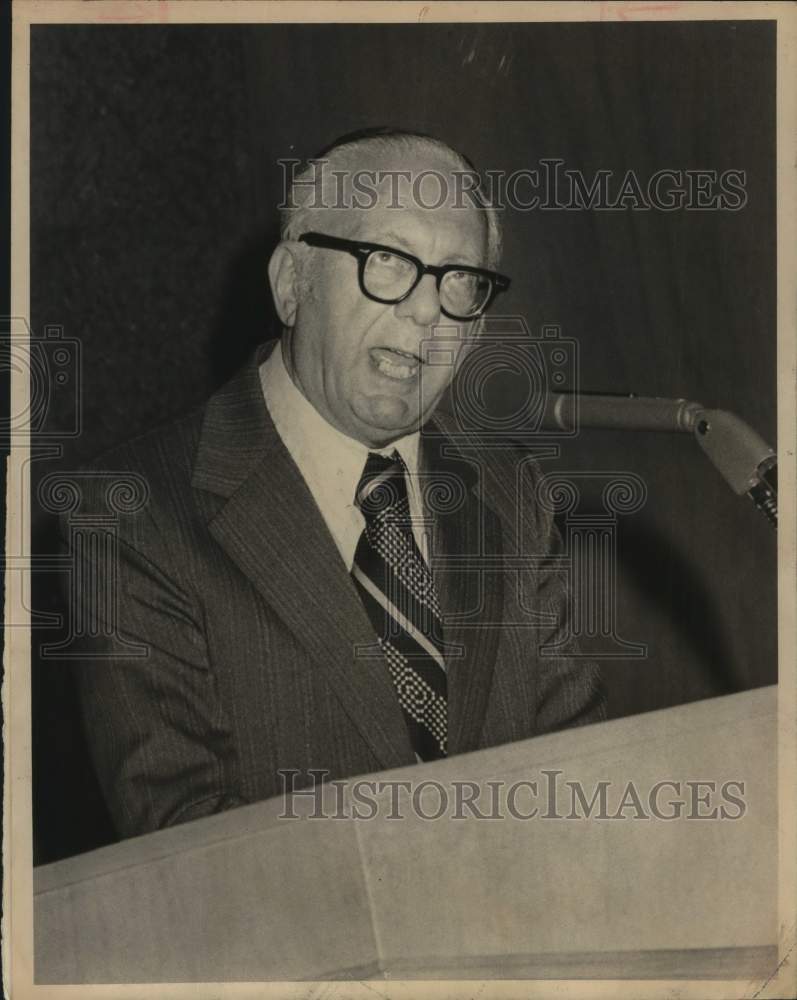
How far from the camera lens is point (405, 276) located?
1.32 m

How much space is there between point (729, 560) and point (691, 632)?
8 centimetres

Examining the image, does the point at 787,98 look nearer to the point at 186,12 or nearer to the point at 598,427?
the point at 598,427

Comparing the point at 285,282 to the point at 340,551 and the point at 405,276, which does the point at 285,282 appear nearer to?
the point at 405,276

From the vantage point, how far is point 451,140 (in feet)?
4.52

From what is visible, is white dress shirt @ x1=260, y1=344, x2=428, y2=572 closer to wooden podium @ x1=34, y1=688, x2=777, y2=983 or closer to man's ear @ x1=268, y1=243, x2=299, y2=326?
man's ear @ x1=268, y1=243, x2=299, y2=326

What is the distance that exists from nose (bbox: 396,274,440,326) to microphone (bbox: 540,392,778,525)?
0.51 ft

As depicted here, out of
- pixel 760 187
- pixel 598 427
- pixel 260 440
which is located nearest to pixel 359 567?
pixel 260 440


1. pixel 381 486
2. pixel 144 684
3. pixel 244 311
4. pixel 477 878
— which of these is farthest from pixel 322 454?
pixel 477 878

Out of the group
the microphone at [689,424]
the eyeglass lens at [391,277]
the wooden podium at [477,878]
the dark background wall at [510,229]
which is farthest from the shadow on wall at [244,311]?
the wooden podium at [477,878]

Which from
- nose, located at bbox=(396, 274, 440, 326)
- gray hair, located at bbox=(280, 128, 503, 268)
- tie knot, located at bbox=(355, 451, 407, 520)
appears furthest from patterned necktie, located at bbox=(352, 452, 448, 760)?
gray hair, located at bbox=(280, 128, 503, 268)

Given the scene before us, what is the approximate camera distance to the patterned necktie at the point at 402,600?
1.31m

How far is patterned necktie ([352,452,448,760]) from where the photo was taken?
131 cm

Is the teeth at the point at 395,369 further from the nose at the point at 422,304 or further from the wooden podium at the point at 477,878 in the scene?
the wooden podium at the point at 477,878

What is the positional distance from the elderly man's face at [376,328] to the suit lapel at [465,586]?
0.06 m
